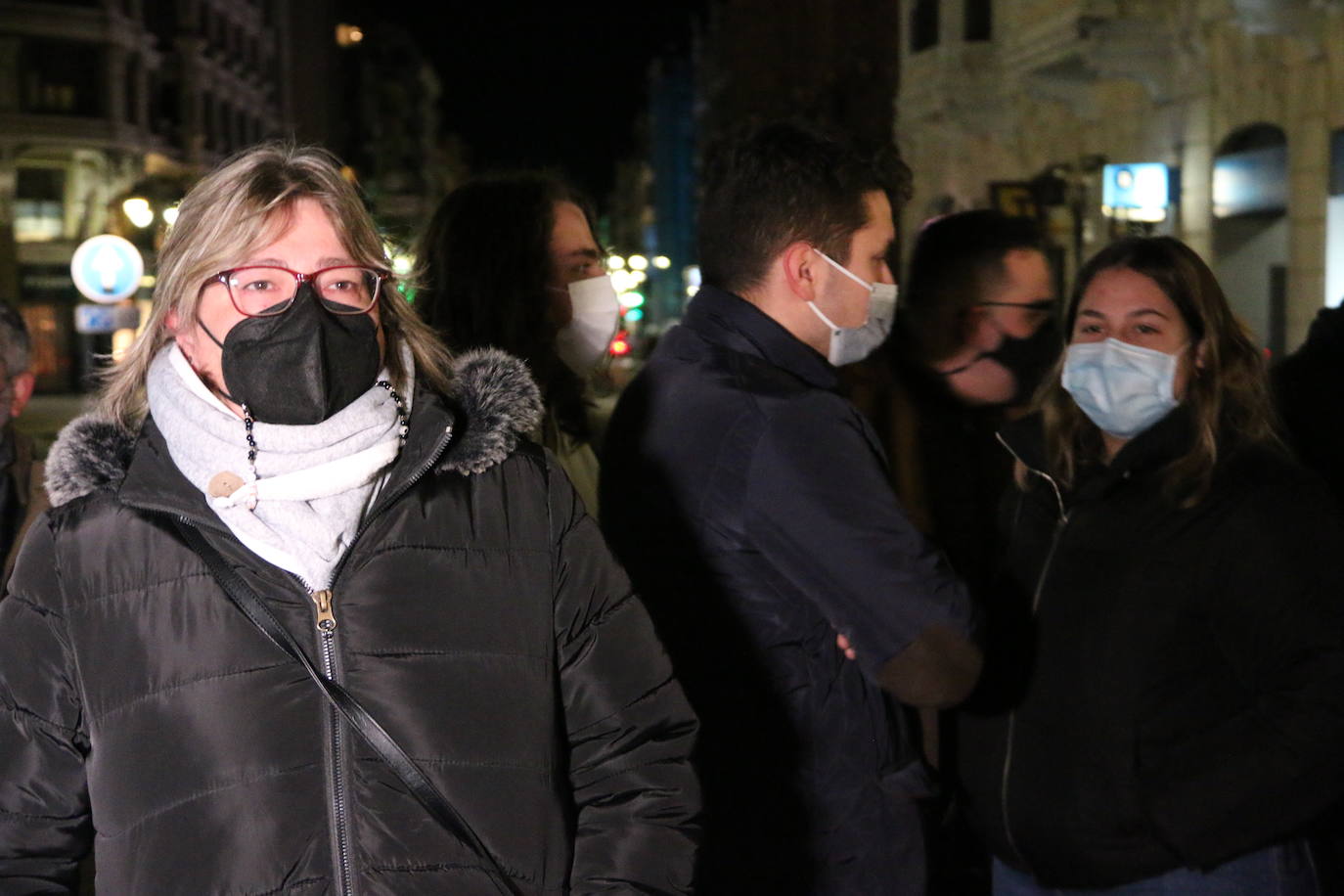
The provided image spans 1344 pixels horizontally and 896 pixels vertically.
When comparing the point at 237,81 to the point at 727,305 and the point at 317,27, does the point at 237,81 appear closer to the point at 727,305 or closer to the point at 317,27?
the point at 317,27

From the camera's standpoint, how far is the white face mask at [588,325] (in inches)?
165

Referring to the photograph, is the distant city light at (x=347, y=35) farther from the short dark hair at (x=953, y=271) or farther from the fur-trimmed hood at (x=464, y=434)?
the fur-trimmed hood at (x=464, y=434)

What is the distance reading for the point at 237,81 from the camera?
57344 mm

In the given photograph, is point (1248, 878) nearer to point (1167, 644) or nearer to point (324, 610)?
point (1167, 644)

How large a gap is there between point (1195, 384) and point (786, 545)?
1103 mm

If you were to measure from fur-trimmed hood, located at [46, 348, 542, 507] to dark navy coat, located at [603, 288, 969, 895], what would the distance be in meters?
0.47

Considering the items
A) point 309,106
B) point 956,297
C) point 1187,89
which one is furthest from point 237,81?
point 956,297

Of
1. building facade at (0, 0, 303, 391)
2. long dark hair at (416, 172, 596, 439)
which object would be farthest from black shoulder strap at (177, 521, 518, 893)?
building facade at (0, 0, 303, 391)

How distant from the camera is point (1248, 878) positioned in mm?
2896

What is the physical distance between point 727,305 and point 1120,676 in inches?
41.1

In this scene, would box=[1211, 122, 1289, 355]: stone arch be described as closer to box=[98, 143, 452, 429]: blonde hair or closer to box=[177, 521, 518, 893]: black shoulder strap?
box=[98, 143, 452, 429]: blonde hair

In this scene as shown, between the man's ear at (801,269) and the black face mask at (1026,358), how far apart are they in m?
1.71

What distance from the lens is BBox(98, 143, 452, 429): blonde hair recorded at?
7.59ft

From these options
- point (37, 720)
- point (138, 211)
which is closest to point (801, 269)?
point (37, 720)
